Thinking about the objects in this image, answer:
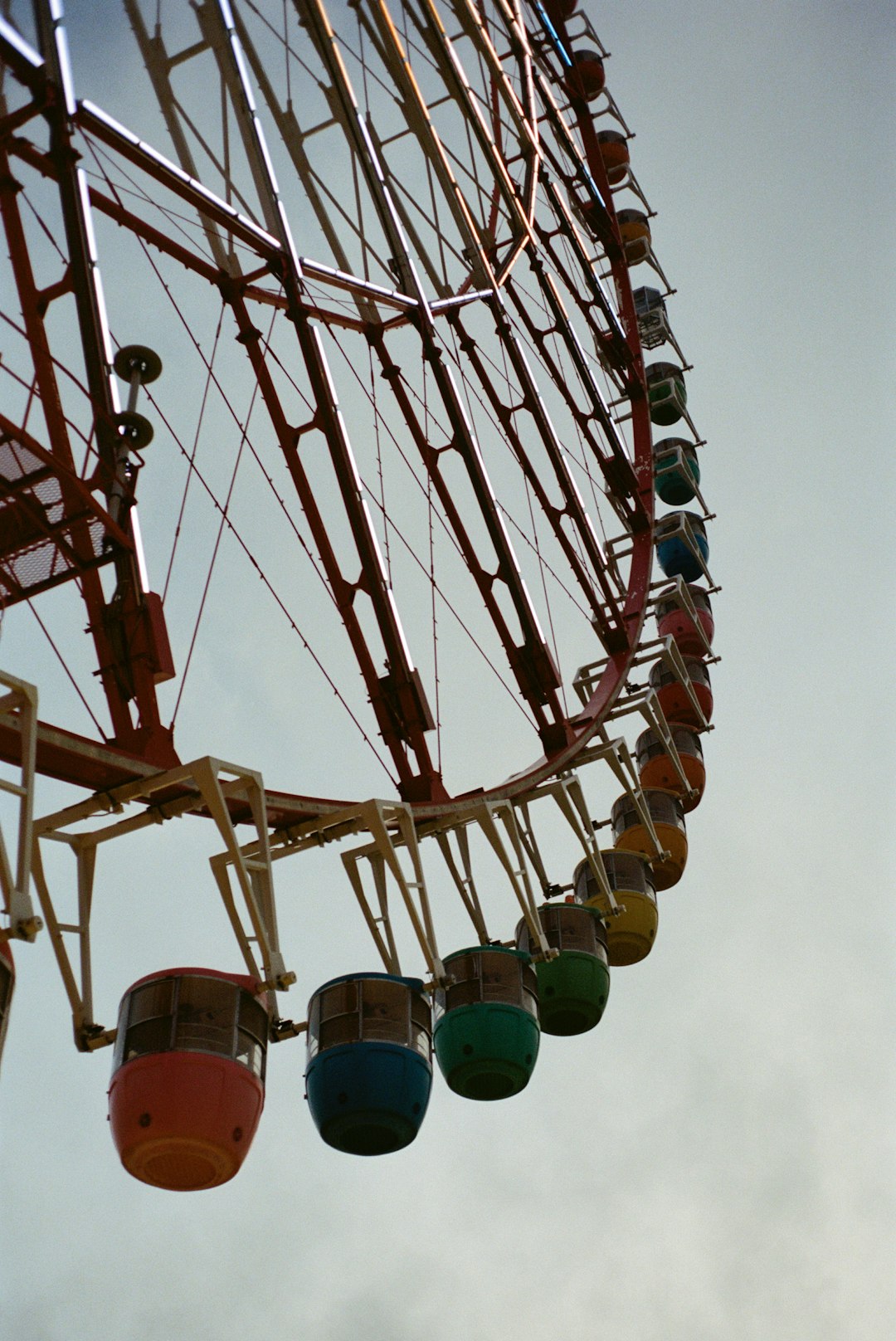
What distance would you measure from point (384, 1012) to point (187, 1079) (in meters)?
2.63

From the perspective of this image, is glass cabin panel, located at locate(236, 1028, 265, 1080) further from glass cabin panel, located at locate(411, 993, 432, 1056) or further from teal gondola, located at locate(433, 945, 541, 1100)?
teal gondola, located at locate(433, 945, 541, 1100)

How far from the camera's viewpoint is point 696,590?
38.9 metres

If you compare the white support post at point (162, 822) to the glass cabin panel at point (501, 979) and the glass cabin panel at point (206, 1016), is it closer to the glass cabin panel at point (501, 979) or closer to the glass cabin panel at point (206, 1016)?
the glass cabin panel at point (206, 1016)

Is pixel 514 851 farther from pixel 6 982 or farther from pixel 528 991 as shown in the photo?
pixel 6 982

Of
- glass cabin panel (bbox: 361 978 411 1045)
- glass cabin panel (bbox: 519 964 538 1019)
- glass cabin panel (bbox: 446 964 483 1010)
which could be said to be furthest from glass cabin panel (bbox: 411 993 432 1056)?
glass cabin panel (bbox: 519 964 538 1019)

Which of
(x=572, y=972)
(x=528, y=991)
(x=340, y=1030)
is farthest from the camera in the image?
(x=572, y=972)

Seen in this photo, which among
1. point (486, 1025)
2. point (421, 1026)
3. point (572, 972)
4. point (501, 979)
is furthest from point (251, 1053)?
point (572, 972)

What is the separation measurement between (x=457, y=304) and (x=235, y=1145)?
15.2m

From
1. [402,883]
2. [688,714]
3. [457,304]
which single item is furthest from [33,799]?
[688,714]

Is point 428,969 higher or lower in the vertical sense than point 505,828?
lower

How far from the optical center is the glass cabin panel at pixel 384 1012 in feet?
48.9

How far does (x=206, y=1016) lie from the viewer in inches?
523

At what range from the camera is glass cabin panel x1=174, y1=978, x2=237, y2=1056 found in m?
13.1

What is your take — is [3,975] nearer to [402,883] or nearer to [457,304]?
[402,883]
